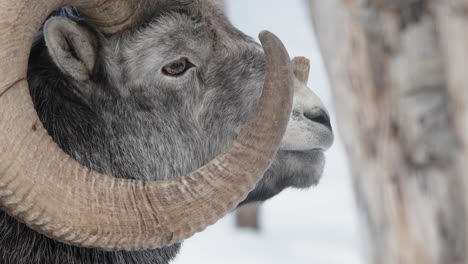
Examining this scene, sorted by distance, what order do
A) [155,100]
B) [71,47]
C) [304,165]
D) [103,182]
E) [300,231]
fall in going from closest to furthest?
[103,182], [71,47], [155,100], [304,165], [300,231]

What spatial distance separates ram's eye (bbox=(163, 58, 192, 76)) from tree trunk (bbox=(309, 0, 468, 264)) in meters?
2.15

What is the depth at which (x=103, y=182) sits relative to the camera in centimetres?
505

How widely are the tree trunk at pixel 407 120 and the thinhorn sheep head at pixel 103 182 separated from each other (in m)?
1.13

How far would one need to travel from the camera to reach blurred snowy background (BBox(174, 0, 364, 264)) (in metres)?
13.8

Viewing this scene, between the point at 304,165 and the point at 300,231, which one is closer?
the point at 304,165

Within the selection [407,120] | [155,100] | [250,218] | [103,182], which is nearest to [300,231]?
[250,218]

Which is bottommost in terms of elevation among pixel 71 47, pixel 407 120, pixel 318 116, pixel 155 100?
pixel 155 100

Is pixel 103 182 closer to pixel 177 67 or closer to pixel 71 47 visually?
pixel 71 47

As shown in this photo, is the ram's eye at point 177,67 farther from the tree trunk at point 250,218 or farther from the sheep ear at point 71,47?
the tree trunk at point 250,218

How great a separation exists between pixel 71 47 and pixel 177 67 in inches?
30.0

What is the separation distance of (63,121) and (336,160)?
19996 millimetres

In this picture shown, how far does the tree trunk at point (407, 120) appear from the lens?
3355 millimetres

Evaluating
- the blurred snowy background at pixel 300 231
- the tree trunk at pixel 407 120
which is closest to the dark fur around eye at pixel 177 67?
the blurred snowy background at pixel 300 231

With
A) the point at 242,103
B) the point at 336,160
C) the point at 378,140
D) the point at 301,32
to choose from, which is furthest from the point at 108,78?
the point at 301,32
